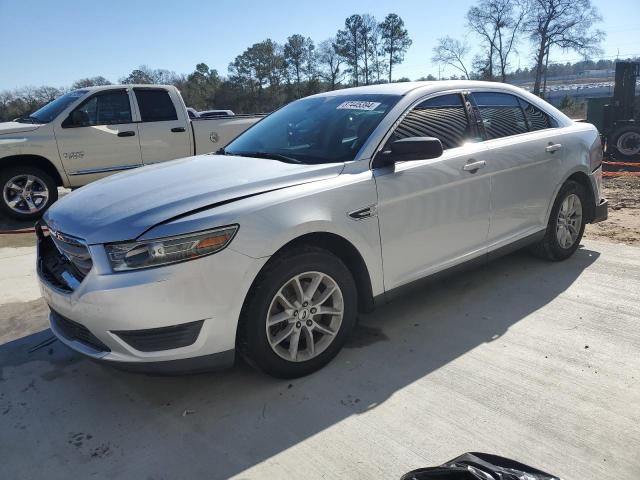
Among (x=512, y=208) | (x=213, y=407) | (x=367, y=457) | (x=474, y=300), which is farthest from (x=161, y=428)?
(x=512, y=208)

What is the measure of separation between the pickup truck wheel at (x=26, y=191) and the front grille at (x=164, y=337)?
6.07m

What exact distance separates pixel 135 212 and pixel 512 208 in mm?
2907

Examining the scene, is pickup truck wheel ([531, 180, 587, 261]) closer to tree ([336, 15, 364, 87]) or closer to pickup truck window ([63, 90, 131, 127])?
pickup truck window ([63, 90, 131, 127])

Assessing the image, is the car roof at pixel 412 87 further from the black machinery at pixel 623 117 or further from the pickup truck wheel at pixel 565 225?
the black machinery at pixel 623 117

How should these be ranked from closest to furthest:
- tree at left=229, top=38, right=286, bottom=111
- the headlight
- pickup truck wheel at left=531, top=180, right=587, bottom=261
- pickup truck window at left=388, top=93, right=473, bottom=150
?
the headlight < pickup truck window at left=388, top=93, right=473, bottom=150 < pickup truck wheel at left=531, top=180, right=587, bottom=261 < tree at left=229, top=38, right=286, bottom=111

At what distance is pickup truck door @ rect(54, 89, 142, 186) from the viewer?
7.71 meters

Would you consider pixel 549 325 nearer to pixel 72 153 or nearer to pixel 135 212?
pixel 135 212

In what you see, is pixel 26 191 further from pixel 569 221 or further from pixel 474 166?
pixel 569 221

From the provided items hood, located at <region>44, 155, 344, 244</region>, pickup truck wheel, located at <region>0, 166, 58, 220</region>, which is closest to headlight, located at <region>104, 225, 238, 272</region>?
hood, located at <region>44, 155, 344, 244</region>

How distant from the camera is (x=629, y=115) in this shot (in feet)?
42.8

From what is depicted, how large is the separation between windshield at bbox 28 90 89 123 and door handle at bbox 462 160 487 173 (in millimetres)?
6577

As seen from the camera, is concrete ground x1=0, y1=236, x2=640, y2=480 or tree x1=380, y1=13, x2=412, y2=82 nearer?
concrete ground x1=0, y1=236, x2=640, y2=480

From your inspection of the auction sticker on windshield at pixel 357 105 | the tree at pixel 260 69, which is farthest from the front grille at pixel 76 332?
the tree at pixel 260 69

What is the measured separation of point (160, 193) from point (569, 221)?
3750 millimetres
